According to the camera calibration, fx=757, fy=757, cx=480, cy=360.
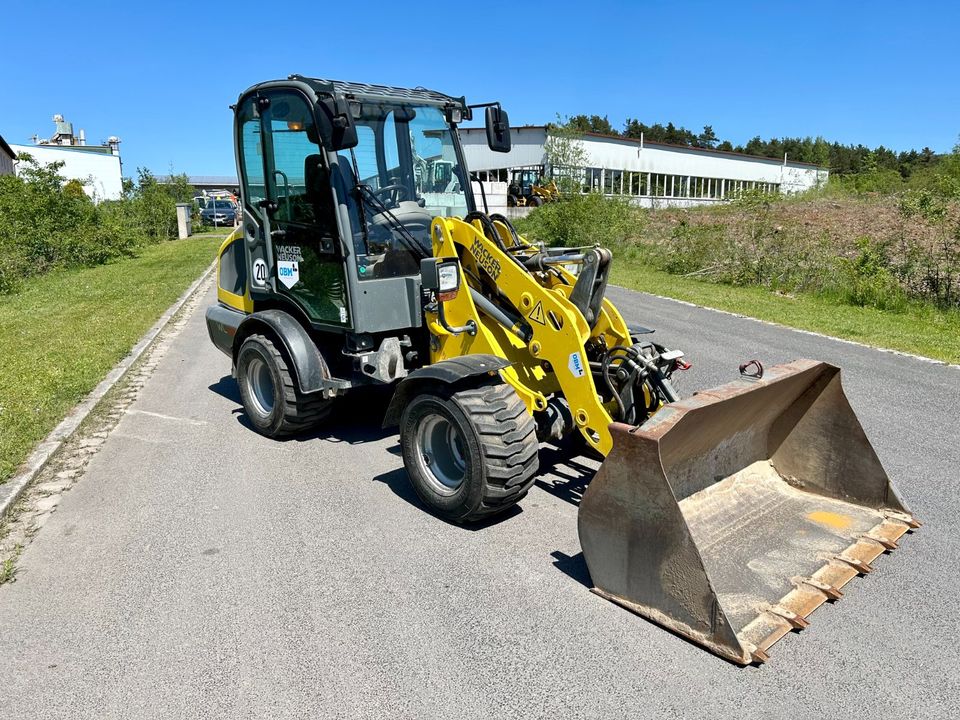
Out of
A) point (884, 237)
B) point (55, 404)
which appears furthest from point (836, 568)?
point (884, 237)

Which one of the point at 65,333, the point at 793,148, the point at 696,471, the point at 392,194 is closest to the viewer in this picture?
the point at 696,471

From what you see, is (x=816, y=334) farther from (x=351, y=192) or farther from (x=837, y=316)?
(x=351, y=192)

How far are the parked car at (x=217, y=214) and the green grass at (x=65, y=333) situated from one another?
23370mm

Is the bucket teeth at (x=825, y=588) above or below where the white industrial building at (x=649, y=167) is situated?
below

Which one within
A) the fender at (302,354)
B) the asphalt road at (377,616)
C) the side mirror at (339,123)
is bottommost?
the asphalt road at (377,616)

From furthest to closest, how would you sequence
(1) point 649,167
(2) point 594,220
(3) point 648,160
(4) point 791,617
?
(1) point 649,167 → (3) point 648,160 → (2) point 594,220 → (4) point 791,617

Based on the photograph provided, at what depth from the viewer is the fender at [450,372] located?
4676 millimetres

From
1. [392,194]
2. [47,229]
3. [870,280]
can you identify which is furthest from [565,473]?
[47,229]

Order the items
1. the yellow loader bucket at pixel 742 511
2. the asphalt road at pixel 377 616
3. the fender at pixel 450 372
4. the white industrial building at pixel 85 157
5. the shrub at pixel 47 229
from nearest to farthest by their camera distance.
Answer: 1. the asphalt road at pixel 377 616
2. the yellow loader bucket at pixel 742 511
3. the fender at pixel 450 372
4. the shrub at pixel 47 229
5. the white industrial building at pixel 85 157

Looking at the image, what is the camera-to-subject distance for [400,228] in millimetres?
5941

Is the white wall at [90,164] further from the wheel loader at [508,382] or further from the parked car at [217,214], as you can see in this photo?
the wheel loader at [508,382]

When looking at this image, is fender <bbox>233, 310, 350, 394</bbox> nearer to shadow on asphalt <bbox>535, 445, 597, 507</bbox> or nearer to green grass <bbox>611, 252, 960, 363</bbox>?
shadow on asphalt <bbox>535, 445, 597, 507</bbox>

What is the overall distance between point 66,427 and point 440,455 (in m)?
4.06

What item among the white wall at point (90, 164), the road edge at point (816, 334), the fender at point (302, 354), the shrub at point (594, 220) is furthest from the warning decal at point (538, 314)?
the white wall at point (90, 164)
